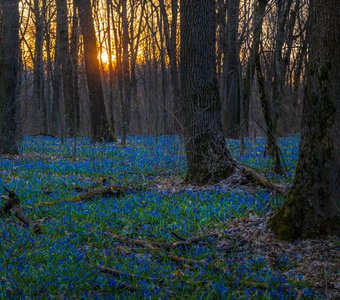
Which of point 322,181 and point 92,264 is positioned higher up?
point 322,181

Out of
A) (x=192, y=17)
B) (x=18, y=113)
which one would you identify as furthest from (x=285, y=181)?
(x=18, y=113)

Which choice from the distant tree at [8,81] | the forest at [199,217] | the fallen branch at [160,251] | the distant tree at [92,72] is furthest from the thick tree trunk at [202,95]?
the distant tree at [92,72]

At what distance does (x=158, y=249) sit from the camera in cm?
570

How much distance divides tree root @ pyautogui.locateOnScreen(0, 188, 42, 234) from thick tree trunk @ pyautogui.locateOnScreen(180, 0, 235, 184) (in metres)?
4.28

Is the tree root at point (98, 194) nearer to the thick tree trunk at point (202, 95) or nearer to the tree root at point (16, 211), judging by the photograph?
the tree root at point (16, 211)

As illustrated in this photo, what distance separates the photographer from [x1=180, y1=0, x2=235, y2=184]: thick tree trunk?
985 centimetres

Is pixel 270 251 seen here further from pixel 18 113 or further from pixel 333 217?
pixel 18 113

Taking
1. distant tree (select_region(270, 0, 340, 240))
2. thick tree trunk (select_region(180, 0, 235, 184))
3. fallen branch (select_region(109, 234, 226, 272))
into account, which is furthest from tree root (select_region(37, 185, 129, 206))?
distant tree (select_region(270, 0, 340, 240))

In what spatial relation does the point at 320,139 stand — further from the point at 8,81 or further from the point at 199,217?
the point at 8,81

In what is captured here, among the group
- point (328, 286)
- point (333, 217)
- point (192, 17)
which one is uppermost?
point (192, 17)

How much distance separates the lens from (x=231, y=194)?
8.98m

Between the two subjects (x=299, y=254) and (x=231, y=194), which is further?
(x=231, y=194)

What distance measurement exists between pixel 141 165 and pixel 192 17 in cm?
536

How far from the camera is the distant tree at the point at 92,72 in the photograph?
2134 cm
